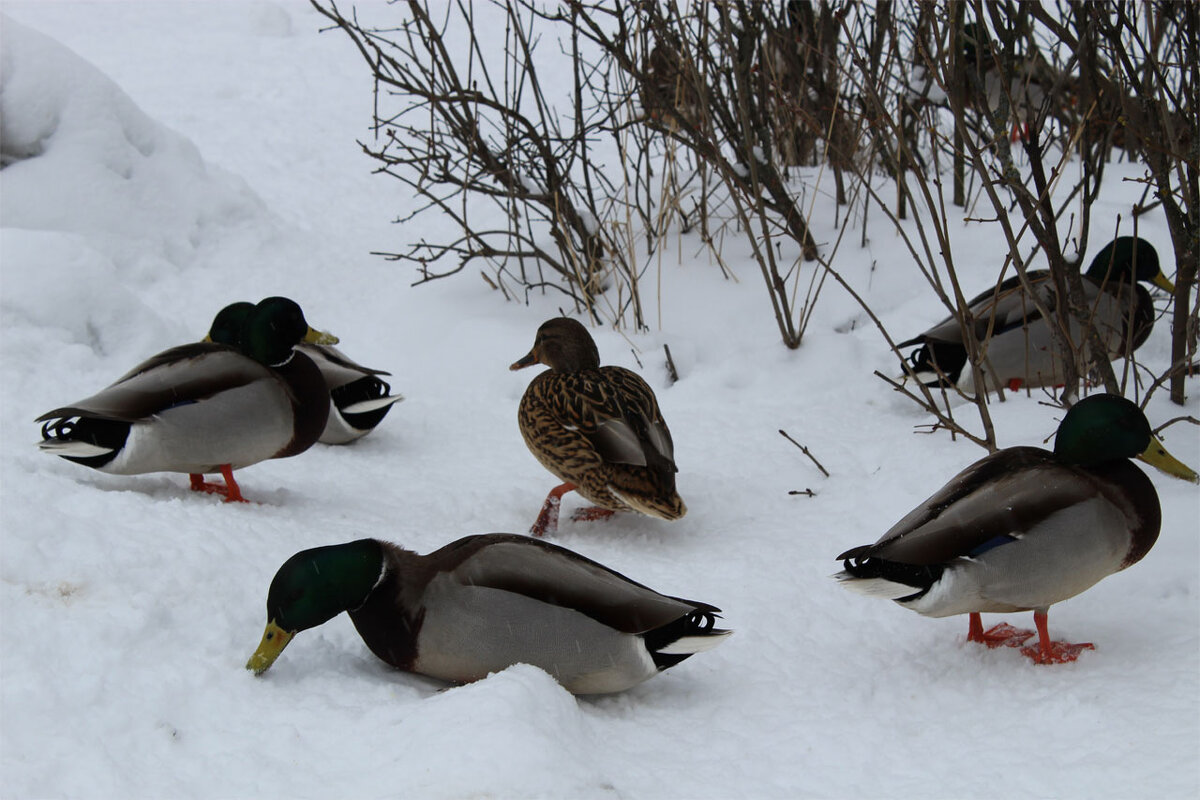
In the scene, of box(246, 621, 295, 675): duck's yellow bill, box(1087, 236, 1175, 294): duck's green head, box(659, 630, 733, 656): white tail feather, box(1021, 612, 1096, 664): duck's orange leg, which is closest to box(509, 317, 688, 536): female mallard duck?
box(659, 630, 733, 656): white tail feather

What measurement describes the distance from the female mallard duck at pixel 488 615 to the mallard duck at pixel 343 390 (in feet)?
7.08

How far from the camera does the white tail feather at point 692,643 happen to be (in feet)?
9.55

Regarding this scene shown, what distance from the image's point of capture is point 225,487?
4.35 meters

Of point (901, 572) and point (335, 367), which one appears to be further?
point (335, 367)

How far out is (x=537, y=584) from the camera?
2.87 m

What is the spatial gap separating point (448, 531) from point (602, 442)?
0.62 metres

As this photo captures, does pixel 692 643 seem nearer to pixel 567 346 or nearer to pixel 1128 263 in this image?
pixel 567 346

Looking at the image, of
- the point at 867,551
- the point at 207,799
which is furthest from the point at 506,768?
the point at 867,551

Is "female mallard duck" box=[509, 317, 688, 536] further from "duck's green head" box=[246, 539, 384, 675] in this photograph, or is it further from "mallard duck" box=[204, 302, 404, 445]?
"duck's green head" box=[246, 539, 384, 675]

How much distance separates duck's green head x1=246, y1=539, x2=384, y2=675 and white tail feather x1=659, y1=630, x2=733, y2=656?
29.2 inches

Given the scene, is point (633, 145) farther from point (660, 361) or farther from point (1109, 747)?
point (1109, 747)

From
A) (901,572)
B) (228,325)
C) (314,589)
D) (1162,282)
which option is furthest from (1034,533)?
(228,325)

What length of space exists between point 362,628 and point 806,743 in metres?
1.11

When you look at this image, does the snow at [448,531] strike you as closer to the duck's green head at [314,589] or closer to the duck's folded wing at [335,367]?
the duck's green head at [314,589]
